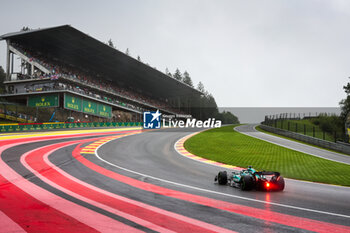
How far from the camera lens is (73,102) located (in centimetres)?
4741

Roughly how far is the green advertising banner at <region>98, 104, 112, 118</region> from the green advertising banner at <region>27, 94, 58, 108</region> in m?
9.73

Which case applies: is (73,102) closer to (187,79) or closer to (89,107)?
(89,107)

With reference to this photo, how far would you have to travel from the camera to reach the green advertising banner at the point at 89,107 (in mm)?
50378

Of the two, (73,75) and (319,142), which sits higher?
(73,75)

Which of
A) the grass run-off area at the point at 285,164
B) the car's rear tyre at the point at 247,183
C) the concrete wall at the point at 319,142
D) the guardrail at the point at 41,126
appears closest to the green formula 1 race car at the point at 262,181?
the car's rear tyre at the point at 247,183

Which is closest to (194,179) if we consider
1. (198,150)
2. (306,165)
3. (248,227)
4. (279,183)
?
(279,183)

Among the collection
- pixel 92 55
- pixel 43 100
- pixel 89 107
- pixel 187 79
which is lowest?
pixel 89 107

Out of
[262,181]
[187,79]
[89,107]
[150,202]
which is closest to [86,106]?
[89,107]

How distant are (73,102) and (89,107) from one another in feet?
13.8

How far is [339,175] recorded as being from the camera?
1312 centimetres

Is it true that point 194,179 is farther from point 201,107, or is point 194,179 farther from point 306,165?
point 201,107

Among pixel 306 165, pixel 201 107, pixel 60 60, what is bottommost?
pixel 306 165

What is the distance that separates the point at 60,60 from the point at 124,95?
16152 mm

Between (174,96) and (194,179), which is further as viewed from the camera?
(174,96)
